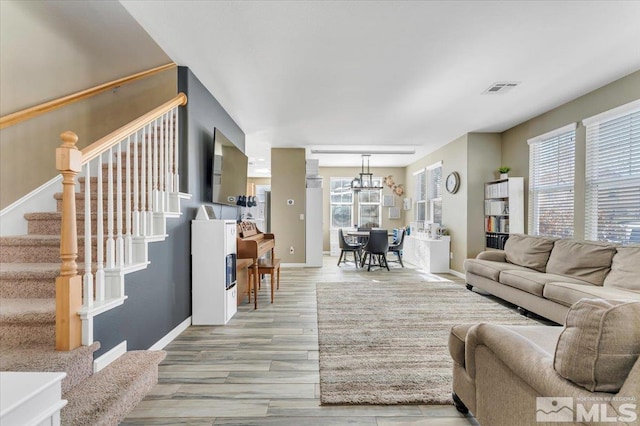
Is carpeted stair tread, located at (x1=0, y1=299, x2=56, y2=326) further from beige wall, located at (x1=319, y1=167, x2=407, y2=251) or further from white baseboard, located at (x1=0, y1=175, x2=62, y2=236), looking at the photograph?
beige wall, located at (x1=319, y1=167, x2=407, y2=251)

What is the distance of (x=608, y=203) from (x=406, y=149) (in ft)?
13.1

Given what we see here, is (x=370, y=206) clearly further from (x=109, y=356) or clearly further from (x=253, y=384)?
(x=109, y=356)

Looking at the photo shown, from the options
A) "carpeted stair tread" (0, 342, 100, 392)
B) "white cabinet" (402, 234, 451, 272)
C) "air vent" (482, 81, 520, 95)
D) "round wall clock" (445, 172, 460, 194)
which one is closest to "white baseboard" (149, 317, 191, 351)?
"carpeted stair tread" (0, 342, 100, 392)

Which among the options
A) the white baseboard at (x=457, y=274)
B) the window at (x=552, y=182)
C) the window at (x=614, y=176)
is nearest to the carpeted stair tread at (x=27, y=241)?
the window at (x=614, y=176)

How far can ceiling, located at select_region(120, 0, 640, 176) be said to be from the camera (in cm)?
222

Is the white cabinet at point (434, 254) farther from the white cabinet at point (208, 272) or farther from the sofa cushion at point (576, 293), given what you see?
the white cabinet at point (208, 272)

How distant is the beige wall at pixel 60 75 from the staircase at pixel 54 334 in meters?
0.79

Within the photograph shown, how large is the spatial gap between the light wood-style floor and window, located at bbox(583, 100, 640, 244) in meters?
3.30

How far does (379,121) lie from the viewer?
4832 millimetres

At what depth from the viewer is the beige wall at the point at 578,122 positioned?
3.33 m

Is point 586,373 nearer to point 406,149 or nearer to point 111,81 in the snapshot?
point 111,81

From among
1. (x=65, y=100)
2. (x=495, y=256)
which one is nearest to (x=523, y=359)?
(x=495, y=256)

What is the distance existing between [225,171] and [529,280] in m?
3.95

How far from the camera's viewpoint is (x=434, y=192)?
7.22 metres
